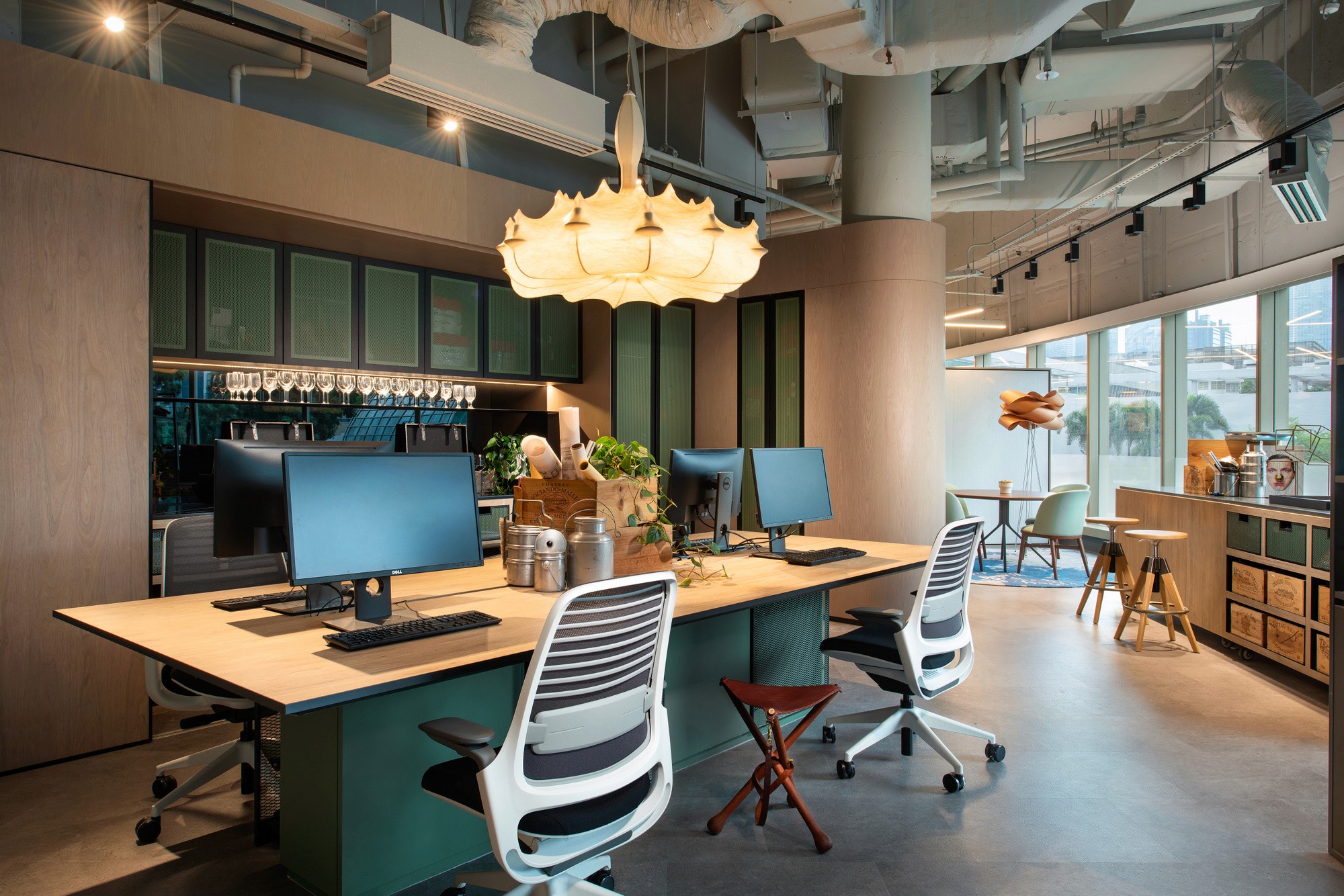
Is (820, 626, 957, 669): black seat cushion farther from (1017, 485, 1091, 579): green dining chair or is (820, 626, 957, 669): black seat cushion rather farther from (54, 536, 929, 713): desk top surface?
(1017, 485, 1091, 579): green dining chair

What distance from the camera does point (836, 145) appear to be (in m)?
8.27

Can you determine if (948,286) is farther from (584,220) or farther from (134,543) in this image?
(134,543)

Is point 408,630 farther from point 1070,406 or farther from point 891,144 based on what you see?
point 1070,406

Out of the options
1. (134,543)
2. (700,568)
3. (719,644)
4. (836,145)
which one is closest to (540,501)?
(700,568)

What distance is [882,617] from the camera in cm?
345

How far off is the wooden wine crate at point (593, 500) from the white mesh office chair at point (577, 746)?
99 cm

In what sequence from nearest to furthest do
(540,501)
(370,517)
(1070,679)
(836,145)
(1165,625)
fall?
1. (370,517)
2. (540,501)
3. (1070,679)
4. (1165,625)
5. (836,145)

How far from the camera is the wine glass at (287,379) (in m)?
5.17

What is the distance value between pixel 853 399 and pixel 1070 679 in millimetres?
2460

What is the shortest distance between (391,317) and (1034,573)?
700cm

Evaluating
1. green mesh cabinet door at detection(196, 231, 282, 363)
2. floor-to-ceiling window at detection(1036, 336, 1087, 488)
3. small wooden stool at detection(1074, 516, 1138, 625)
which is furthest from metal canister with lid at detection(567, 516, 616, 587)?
floor-to-ceiling window at detection(1036, 336, 1087, 488)

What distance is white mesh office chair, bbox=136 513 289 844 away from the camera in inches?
119

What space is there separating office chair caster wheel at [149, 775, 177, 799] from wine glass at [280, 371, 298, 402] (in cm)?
260

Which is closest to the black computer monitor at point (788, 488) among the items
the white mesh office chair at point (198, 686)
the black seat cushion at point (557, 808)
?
the black seat cushion at point (557, 808)
